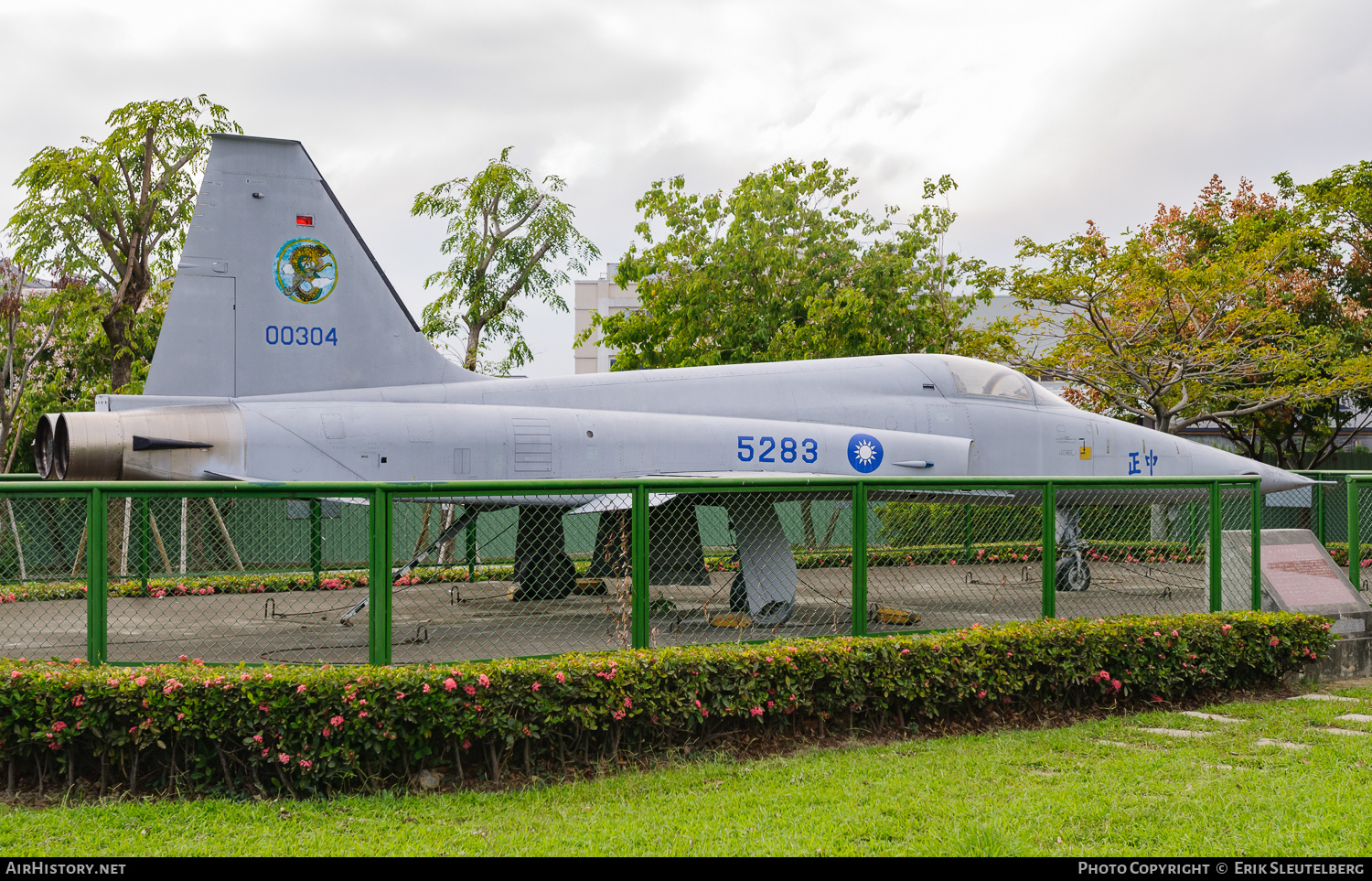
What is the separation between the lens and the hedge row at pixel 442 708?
591 cm

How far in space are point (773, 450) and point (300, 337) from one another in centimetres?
562

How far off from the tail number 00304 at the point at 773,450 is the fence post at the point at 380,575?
629 cm

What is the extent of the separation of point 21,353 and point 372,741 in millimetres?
24503

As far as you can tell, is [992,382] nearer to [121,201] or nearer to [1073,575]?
[1073,575]

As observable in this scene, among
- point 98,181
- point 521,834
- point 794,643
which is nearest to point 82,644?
point 521,834

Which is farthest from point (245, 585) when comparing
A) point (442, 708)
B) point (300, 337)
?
point (442, 708)

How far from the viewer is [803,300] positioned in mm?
23828

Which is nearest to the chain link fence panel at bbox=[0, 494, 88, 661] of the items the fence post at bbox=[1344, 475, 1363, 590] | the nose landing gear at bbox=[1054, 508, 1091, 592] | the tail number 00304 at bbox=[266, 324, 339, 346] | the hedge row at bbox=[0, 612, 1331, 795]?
the hedge row at bbox=[0, 612, 1331, 795]

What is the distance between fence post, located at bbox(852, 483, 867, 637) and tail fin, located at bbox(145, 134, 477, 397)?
6.15 m

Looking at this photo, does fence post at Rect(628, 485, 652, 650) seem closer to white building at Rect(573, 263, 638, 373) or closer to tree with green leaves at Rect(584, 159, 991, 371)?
tree with green leaves at Rect(584, 159, 991, 371)

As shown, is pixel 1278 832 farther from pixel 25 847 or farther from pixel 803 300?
pixel 803 300

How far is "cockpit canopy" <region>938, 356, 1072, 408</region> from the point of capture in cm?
1367

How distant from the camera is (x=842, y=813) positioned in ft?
18.1
